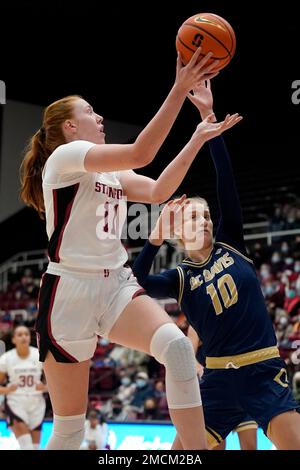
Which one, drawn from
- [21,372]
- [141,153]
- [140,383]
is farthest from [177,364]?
[140,383]

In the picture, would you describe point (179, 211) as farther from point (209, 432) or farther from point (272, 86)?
point (272, 86)

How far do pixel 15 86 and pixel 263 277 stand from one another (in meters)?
Result: 5.91

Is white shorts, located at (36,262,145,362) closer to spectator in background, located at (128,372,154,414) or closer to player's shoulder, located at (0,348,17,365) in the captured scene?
player's shoulder, located at (0,348,17,365)

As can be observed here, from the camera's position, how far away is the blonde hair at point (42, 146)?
3555 millimetres

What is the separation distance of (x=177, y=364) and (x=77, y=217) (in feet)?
2.57

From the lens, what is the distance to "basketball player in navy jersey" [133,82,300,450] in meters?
3.64

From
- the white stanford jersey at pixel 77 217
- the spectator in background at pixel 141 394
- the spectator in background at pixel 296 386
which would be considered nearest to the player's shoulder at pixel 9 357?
the spectator in background at pixel 141 394

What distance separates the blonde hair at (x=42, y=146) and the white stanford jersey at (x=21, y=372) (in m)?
5.98

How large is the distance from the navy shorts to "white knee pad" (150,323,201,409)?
0.68 m

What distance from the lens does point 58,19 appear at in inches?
446

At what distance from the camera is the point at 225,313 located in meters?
3.84

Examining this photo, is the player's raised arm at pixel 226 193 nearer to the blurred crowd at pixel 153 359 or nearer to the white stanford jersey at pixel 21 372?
the blurred crowd at pixel 153 359

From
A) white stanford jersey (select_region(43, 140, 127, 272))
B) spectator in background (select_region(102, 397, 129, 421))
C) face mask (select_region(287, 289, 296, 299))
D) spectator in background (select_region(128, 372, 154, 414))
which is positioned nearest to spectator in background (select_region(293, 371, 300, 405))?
spectator in background (select_region(128, 372, 154, 414))
